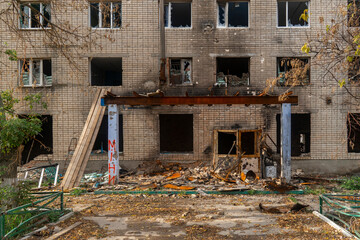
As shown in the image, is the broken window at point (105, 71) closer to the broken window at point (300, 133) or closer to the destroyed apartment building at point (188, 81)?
the destroyed apartment building at point (188, 81)

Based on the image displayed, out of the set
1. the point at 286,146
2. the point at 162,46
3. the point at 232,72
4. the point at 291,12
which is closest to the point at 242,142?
the point at 286,146

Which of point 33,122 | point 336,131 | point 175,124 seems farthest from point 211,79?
point 33,122

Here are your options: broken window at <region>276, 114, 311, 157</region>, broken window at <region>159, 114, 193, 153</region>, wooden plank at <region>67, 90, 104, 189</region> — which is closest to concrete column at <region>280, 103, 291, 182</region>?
broken window at <region>276, 114, 311, 157</region>

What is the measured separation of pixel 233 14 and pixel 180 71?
13.2ft

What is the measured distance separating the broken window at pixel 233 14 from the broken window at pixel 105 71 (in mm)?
5531

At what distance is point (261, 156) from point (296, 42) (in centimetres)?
592

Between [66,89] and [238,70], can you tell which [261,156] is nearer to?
[238,70]

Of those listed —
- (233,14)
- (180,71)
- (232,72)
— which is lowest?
(180,71)

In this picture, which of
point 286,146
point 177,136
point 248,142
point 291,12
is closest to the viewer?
point 286,146

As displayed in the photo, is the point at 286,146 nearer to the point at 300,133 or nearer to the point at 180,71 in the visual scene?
the point at 300,133

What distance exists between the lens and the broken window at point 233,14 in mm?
12695

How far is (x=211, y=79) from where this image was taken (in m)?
12.4

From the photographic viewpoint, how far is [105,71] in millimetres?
15273

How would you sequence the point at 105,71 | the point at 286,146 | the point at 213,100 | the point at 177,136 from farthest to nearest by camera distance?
the point at 105,71 < the point at 177,136 < the point at 286,146 < the point at 213,100
